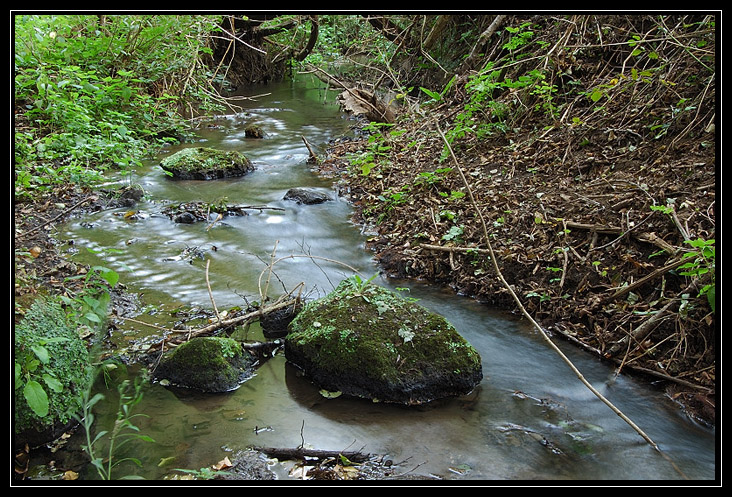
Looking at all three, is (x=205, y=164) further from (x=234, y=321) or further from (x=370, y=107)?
(x=234, y=321)

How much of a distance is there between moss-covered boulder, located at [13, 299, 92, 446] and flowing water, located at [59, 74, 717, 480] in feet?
0.98

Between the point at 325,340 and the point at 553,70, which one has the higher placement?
the point at 553,70

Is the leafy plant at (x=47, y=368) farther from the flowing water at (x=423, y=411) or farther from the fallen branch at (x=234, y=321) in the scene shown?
the fallen branch at (x=234, y=321)

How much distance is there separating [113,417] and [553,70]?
7517 millimetres

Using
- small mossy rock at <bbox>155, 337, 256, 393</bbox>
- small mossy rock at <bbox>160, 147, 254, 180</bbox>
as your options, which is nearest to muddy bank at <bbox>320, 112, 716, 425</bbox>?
small mossy rock at <bbox>155, 337, 256, 393</bbox>

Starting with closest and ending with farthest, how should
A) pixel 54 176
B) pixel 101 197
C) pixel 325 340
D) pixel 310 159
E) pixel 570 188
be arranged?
pixel 325 340 → pixel 570 188 → pixel 54 176 → pixel 101 197 → pixel 310 159

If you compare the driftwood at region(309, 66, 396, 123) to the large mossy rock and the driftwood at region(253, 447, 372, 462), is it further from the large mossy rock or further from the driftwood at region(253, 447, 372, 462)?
the driftwood at region(253, 447, 372, 462)

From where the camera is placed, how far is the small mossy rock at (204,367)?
13.4 feet

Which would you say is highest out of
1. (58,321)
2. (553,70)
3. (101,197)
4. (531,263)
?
(553,70)

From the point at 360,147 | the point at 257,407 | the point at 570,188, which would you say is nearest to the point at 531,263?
the point at 570,188

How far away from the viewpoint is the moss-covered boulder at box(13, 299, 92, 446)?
10.6 ft

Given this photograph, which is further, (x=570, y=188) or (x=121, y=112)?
(x=121, y=112)
